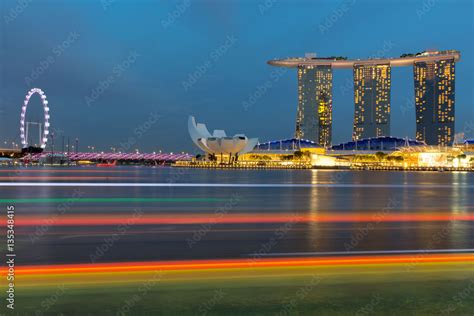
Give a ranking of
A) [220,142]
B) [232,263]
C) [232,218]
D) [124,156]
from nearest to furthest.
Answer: [232,263], [232,218], [220,142], [124,156]

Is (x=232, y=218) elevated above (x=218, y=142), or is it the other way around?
(x=218, y=142)

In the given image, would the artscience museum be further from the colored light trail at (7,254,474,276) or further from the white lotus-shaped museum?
the colored light trail at (7,254,474,276)

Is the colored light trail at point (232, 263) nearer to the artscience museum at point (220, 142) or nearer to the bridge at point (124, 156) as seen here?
the artscience museum at point (220, 142)

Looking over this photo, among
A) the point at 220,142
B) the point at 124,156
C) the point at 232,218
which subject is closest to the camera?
the point at 232,218

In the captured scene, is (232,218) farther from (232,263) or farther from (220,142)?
(220,142)

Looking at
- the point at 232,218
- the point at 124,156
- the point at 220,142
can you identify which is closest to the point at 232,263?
the point at 232,218

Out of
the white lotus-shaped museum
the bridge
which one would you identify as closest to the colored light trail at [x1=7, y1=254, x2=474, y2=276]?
the white lotus-shaped museum
